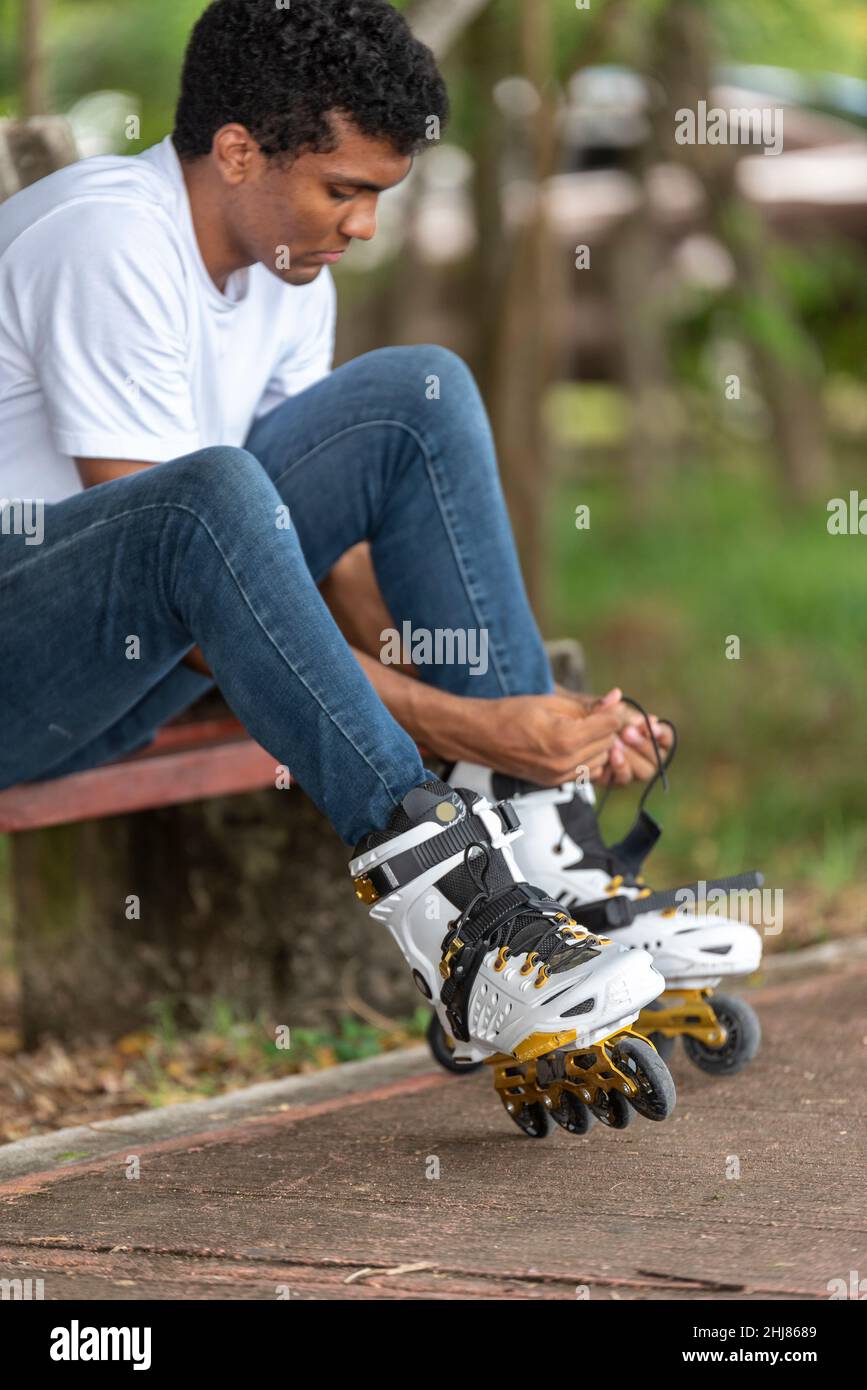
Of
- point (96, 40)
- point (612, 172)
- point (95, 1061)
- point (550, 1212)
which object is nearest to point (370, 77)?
point (550, 1212)

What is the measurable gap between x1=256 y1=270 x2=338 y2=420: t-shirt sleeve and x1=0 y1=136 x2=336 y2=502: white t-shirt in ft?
1.04

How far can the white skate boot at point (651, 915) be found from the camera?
2428 millimetres

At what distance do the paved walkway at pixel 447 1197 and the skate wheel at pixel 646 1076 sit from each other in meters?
0.11

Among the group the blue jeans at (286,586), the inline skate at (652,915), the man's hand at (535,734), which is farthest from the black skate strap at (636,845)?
the blue jeans at (286,586)

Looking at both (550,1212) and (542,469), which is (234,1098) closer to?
(550,1212)

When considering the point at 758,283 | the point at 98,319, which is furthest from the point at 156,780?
the point at 758,283

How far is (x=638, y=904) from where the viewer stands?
8.07ft

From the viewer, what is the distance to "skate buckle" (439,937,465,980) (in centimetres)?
214

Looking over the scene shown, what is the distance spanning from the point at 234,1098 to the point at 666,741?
83cm

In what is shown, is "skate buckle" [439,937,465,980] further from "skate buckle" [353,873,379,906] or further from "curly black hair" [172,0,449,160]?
"curly black hair" [172,0,449,160]

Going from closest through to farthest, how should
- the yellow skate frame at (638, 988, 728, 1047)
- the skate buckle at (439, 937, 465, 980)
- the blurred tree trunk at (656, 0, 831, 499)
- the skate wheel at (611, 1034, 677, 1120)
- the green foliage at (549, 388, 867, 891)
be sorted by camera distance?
the skate wheel at (611, 1034, 677, 1120)
the skate buckle at (439, 937, 465, 980)
the yellow skate frame at (638, 988, 728, 1047)
the green foliage at (549, 388, 867, 891)
the blurred tree trunk at (656, 0, 831, 499)

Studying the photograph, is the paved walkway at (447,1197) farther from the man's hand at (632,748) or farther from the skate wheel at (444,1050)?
the man's hand at (632,748)

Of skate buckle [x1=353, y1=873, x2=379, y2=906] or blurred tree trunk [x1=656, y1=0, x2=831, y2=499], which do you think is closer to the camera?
skate buckle [x1=353, y1=873, x2=379, y2=906]

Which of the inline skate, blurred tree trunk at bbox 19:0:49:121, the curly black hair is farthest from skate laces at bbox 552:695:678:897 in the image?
blurred tree trunk at bbox 19:0:49:121
